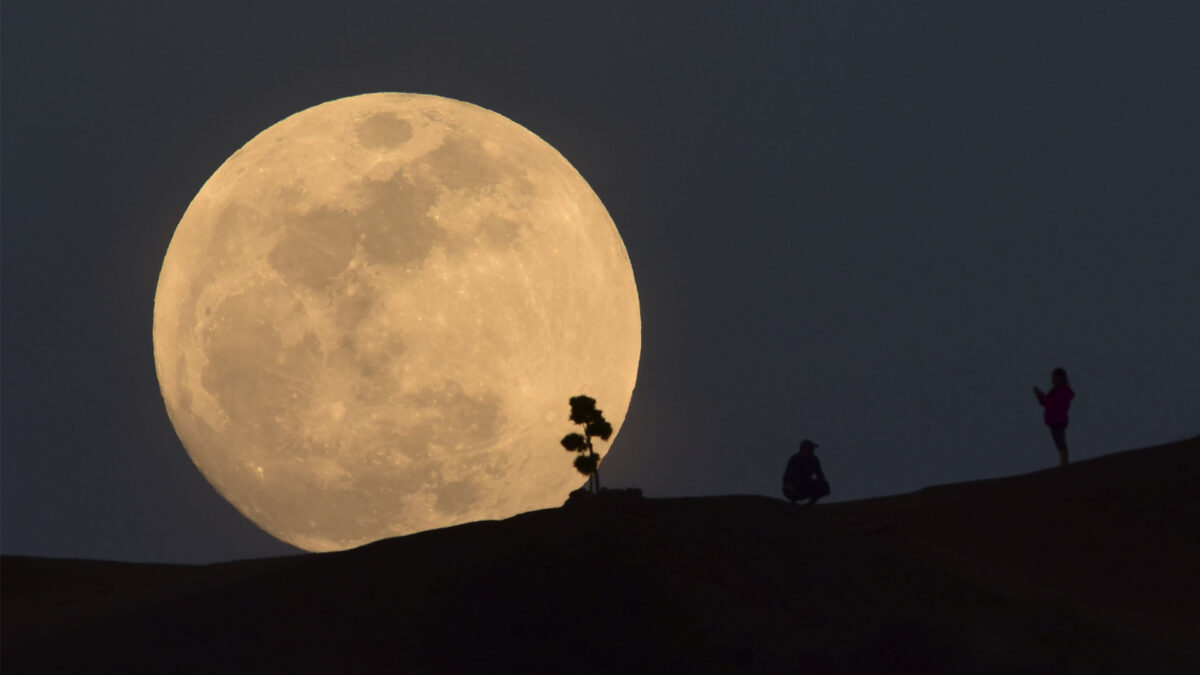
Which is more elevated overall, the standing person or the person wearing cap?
the standing person

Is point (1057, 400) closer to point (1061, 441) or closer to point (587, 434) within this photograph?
point (1061, 441)

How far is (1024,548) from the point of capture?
18.5 metres

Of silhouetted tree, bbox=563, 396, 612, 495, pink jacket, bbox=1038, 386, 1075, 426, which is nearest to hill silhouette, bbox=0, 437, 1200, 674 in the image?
silhouetted tree, bbox=563, 396, 612, 495

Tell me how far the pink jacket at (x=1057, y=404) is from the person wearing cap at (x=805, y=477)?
4557 mm

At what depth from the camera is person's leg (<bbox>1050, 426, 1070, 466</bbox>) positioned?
21328mm

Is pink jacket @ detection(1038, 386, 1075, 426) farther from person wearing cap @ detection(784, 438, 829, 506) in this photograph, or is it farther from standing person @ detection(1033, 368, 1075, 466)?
person wearing cap @ detection(784, 438, 829, 506)

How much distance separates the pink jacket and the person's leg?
0.15 m

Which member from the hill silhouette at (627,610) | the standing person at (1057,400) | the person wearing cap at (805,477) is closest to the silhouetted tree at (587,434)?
the hill silhouette at (627,610)

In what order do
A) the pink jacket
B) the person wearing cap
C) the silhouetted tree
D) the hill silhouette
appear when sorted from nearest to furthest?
the hill silhouette, the silhouetted tree, the person wearing cap, the pink jacket

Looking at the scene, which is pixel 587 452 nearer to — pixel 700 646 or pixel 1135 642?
pixel 700 646

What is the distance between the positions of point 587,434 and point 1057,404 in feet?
27.9

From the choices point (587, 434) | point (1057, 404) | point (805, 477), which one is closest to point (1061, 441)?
point (1057, 404)

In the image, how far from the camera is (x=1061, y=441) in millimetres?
21594

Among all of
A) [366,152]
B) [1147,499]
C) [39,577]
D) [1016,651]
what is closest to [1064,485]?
[1147,499]
